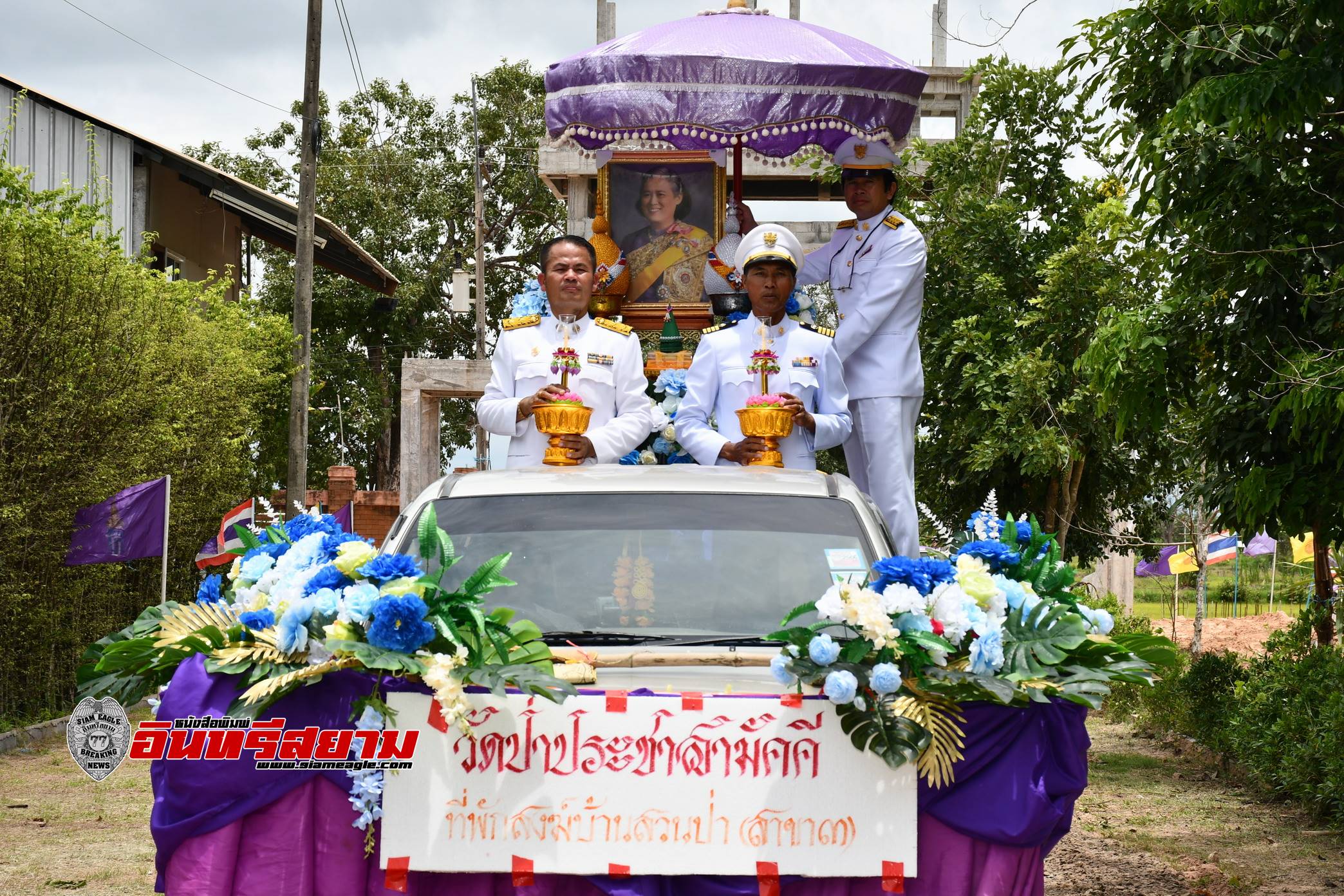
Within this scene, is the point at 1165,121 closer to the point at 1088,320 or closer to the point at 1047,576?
the point at 1047,576

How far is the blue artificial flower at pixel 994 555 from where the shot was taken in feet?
12.1

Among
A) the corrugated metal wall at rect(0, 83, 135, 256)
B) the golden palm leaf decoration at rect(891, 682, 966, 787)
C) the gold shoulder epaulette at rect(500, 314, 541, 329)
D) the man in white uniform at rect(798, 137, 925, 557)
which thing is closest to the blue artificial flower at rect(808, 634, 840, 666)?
the golden palm leaf decoration at rect(891, 682, 966, 787)

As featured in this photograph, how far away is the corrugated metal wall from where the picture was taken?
16.8 meters

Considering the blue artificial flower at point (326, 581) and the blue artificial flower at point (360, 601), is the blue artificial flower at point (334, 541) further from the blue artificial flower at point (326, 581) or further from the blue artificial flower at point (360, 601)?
the blue artificial flower at point (360, 601)

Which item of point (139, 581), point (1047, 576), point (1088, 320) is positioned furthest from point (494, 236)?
point (1047, 576)

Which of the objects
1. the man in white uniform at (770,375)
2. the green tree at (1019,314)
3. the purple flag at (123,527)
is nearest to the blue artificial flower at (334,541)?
the man in white uniform at (770,375)

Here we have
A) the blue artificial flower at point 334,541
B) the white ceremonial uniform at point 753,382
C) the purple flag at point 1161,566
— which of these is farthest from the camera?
the purple flag at point 1161,566

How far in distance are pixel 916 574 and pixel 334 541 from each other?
1.43 m

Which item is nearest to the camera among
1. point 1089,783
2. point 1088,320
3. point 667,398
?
point 667,398

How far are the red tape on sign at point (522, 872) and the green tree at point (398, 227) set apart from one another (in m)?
27.6

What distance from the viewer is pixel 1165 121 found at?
18.1ft

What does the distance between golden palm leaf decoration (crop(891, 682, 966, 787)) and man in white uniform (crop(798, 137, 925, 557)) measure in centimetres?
377

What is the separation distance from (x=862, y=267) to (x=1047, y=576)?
3.87 m

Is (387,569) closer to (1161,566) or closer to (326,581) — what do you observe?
(326,581)
